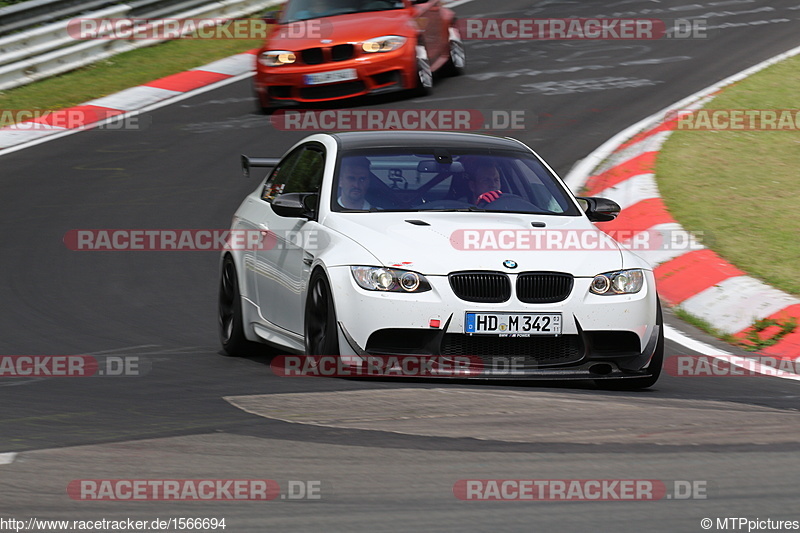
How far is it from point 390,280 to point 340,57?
9845 millimetres

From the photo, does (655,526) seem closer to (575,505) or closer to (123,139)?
(575,505)

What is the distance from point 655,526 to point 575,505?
324 millimetres

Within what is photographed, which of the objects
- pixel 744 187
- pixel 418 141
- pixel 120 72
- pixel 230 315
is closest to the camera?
pixel 418 141

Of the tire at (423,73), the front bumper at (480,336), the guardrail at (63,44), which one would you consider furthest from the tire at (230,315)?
the guardrail at (63,44)

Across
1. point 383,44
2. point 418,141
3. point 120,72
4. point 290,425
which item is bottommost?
point 120,72

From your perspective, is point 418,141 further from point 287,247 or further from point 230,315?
point 230,315

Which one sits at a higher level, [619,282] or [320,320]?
[619,282]

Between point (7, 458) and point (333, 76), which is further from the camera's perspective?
point (333, 76)

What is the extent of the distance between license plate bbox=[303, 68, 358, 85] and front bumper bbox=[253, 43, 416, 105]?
0.12 feet

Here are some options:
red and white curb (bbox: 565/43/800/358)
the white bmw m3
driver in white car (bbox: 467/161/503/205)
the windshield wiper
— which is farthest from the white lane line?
red and white curb (bbox: 565/43/800/358)

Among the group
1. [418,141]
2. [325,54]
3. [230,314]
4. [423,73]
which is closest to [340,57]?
[325,54]

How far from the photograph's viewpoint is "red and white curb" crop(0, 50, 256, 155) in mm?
16406

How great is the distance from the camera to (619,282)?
23.9ft

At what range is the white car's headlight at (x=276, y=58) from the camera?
1659cm
